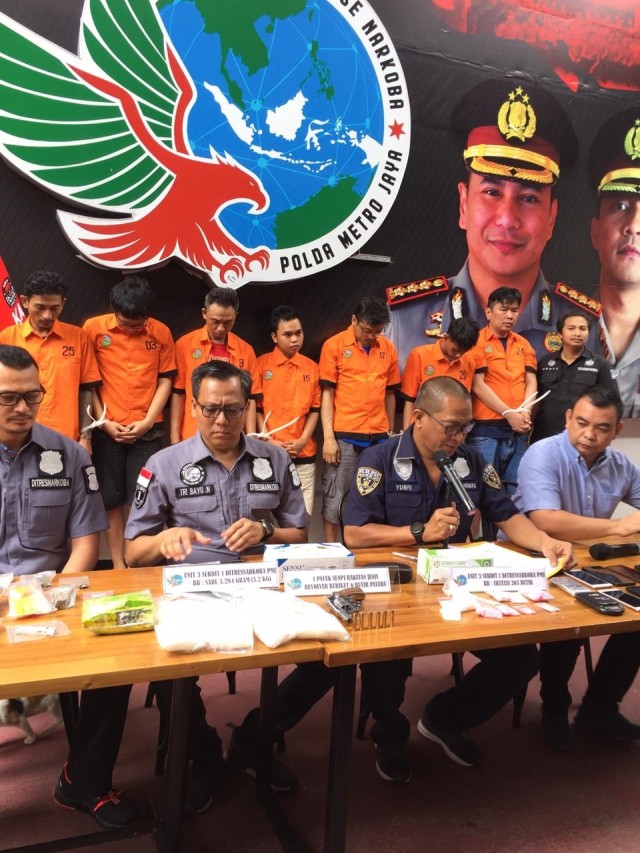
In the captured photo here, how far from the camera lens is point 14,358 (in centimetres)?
193

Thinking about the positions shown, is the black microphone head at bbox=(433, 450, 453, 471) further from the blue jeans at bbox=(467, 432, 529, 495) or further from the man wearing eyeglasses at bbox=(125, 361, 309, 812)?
the blue jeans at bbox=(467, 432, 529, 495)

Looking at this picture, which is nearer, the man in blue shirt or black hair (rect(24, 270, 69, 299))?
the man in blue shirt

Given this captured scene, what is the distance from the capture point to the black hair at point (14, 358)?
1922 mm

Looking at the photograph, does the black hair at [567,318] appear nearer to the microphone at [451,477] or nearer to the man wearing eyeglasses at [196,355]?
the man wearing eyeglasses at [196,355]

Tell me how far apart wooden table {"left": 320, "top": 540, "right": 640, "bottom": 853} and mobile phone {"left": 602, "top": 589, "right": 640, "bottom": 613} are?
0.09ft

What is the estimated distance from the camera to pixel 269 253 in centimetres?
393

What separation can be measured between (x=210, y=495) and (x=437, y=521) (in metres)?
0.74

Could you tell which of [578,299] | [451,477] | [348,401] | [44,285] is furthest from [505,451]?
[44,285]

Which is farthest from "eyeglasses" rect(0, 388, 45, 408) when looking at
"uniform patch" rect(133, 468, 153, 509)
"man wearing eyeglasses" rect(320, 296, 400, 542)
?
"man wearing eyeglasses" rect(320, 296, 400, 542)

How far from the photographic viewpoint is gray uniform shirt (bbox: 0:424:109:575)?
6.66 feet

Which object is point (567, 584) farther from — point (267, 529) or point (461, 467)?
point (267, 529)

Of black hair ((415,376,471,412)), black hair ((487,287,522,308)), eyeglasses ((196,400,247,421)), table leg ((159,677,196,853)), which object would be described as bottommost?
table leg ((159,677,196,853))

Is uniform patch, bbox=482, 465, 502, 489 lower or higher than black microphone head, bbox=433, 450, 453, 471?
lower

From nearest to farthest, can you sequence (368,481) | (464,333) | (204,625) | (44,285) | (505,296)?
(204,625) → (368,481) → (44,285) → (464,333) → (505,296)
